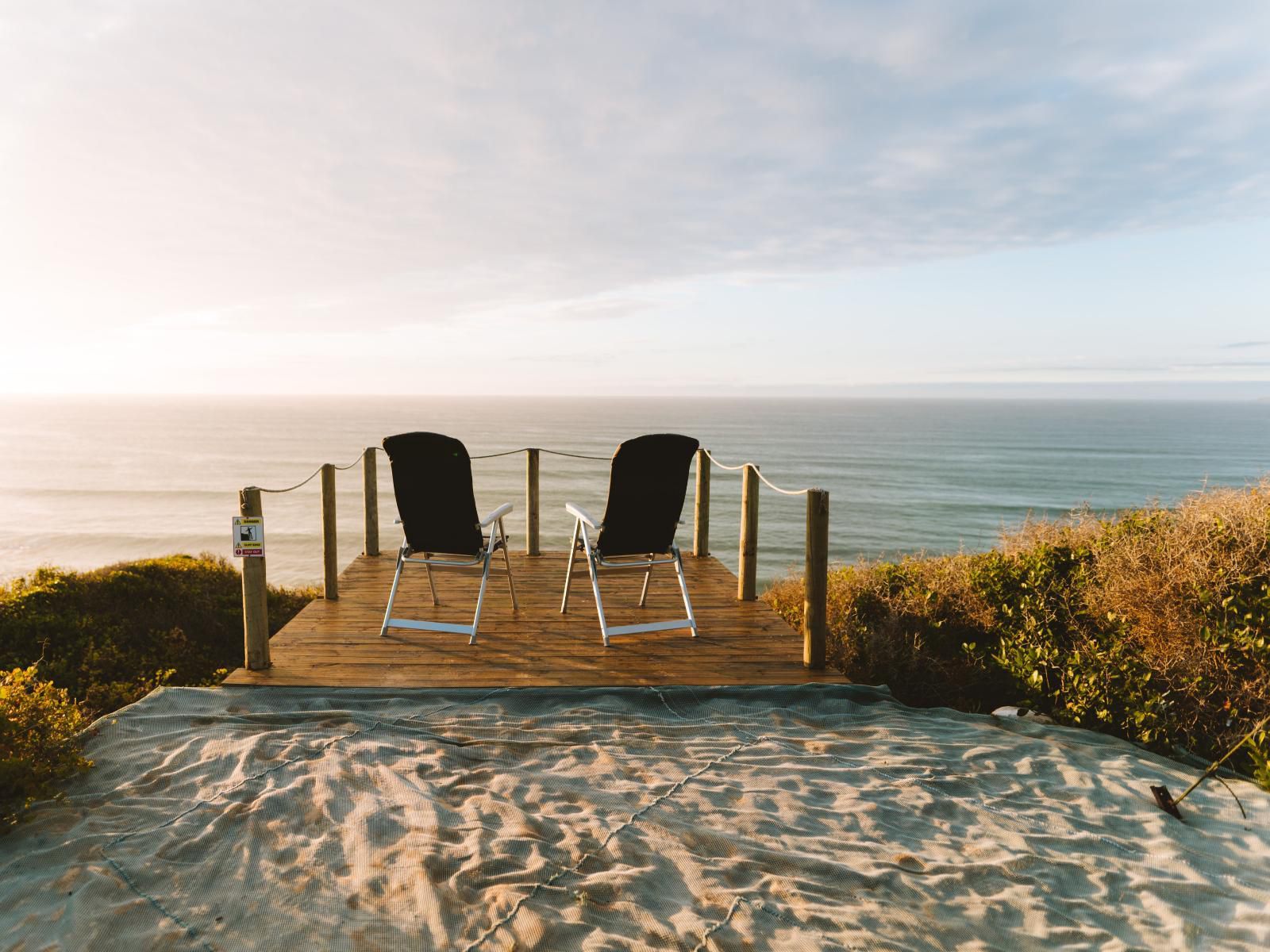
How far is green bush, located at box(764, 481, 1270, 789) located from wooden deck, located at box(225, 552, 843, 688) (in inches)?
54.6

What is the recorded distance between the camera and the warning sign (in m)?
3.60

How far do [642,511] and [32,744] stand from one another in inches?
118

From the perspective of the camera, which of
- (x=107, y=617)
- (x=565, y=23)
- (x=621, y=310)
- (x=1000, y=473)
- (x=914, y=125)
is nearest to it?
(x=107, y=617)

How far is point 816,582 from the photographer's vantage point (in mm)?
3918

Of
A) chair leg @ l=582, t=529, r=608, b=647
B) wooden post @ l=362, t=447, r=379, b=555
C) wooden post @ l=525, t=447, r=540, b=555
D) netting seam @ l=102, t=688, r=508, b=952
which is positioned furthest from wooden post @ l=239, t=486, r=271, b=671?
wooden post @ l=525, t=447, r=540, b=555

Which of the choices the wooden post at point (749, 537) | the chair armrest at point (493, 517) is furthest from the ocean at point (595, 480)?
the chair armrest at point (493, 517)

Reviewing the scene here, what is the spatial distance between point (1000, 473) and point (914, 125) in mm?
Result: 28956

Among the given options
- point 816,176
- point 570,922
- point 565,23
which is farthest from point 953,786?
point 816,176

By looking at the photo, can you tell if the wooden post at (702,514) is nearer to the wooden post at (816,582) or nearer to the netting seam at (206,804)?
the wooden post at (816,582)

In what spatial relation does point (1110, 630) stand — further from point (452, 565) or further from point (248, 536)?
point (248, 536)

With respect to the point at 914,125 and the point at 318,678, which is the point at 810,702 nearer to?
the point at 318,678

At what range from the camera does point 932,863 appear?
2.11 metres

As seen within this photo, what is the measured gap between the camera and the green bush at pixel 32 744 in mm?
2203

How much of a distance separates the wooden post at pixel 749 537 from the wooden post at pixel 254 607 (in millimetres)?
3176
